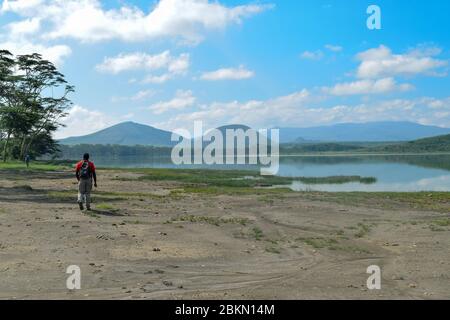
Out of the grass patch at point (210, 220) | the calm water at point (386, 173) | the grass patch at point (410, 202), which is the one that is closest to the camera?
the grass patch at point (210, 220)

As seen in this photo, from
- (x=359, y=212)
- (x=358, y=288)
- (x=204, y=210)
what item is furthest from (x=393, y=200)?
(x=358, y=288)

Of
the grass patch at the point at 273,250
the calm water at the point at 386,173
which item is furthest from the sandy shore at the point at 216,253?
the calm water at the point at 386,173

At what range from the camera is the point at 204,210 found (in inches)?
862

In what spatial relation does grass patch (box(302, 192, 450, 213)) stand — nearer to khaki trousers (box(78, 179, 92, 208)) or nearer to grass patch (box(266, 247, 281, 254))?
grass patch (box(266, 247, 281, 254))

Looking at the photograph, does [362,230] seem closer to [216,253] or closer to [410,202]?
[216,253]

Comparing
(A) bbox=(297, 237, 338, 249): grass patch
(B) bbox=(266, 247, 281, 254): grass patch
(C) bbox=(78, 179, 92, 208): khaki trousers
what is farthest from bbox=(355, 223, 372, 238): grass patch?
(C) bbox=(78, 179, 92, 208): khaki trousers

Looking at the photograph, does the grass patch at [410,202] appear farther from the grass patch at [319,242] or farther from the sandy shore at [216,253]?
the grass patch at [319,242]

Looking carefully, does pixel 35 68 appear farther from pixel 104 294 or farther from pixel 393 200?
pixel 104 294

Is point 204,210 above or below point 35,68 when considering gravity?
below

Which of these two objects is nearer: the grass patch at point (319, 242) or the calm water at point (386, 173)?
the grass patch at point (319, 242)

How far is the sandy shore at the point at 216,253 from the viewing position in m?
8.95

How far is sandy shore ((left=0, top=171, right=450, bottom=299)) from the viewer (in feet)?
29.4
